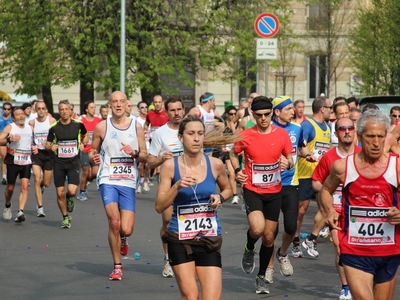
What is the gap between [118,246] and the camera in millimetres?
10094

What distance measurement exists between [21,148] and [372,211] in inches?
394

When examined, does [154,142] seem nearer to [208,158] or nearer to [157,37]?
[208,158]

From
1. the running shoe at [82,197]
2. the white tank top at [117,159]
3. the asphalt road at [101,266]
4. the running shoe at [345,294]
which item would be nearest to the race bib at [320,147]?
the asphalt road at [101,266]

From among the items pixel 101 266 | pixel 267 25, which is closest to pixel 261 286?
pixel 101 266

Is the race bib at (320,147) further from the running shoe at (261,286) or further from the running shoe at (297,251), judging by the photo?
the running shoe at (261,286)

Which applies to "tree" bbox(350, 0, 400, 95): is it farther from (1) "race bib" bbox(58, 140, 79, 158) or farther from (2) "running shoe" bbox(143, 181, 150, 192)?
(1) "race bib" bbox(58, 140, 79, 158)

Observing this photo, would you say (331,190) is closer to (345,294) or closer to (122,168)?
(345,294)

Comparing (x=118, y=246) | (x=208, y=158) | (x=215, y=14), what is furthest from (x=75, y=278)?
(x=215, y=14)

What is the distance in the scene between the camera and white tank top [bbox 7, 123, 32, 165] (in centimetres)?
1558

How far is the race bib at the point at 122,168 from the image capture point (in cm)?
1033

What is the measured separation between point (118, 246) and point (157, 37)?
2219 cm

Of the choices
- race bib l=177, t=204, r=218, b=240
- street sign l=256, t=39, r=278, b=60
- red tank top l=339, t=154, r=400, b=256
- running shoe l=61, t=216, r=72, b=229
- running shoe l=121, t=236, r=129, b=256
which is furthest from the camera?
street sign l=256, t=39, r=278, b=60

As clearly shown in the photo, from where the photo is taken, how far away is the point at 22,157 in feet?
51.3

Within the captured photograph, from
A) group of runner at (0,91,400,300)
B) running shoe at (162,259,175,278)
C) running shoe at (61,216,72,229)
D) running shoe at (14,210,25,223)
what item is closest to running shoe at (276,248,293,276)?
group of runner at (0,91,400,300)
